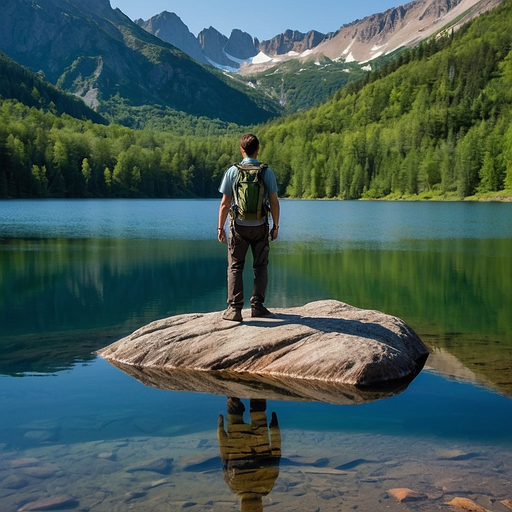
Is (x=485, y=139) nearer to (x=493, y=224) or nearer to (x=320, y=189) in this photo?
(x=320, y=189)

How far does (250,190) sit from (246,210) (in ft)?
1.30

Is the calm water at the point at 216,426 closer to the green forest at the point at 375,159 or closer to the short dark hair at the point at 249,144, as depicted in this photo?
the short dark hair at the point at 249,144

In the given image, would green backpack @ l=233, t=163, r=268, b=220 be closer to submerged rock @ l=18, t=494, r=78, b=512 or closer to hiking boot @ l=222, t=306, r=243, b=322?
hiking boot @ l=222, t=306, r=243, b=322

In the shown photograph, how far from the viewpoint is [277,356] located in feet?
38.9

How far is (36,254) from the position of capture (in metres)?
37.2

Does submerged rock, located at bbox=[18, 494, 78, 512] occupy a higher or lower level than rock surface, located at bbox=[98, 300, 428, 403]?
lower

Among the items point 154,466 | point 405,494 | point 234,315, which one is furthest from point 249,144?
point 405,494

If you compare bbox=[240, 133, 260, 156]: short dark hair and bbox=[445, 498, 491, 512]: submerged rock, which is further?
bbox=[240, 133, 260, 156]: short dark hair

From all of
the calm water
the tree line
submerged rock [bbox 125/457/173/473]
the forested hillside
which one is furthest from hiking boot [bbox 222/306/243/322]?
the tree line

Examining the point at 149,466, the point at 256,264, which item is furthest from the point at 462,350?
the point at 149,466

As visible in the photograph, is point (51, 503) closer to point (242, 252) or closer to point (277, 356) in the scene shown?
point (277, 356)

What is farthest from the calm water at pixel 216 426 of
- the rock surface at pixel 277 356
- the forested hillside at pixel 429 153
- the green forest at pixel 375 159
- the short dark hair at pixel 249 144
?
the forested hillside at pixel 429 153

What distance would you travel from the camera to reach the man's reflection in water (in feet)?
23.0

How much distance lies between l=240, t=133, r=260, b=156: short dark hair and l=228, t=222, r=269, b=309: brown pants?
1.41m
